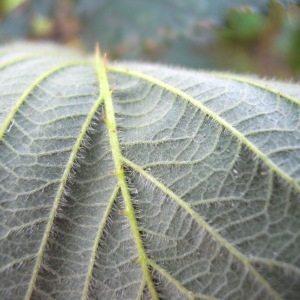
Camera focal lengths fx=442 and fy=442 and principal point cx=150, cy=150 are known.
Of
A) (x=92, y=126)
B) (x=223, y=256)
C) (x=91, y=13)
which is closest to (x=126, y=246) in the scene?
(x=223, y=256)

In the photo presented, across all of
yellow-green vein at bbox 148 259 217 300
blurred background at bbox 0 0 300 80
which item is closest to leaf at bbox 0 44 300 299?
yellow-green vein at bbox 148 259 217 300

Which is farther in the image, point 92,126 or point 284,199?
point 92,126

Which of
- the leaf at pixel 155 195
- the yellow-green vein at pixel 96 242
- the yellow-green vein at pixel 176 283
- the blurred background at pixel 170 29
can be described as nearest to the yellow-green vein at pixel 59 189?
the leaf at pixel 155 195

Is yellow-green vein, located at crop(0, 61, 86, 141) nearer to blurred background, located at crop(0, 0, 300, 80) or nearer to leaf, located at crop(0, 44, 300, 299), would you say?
leaf, located at crop(0, 44, 300, 299)

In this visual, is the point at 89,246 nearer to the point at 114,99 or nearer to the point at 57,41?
the point at 114,99

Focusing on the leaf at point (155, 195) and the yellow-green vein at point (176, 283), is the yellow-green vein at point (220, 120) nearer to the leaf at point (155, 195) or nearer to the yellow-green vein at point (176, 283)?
the leaf at point (155, 195)

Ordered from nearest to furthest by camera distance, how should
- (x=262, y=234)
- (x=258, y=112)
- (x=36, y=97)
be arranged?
(x=262, y=234) < (x=258, y=112) < (x=36, y=97)
